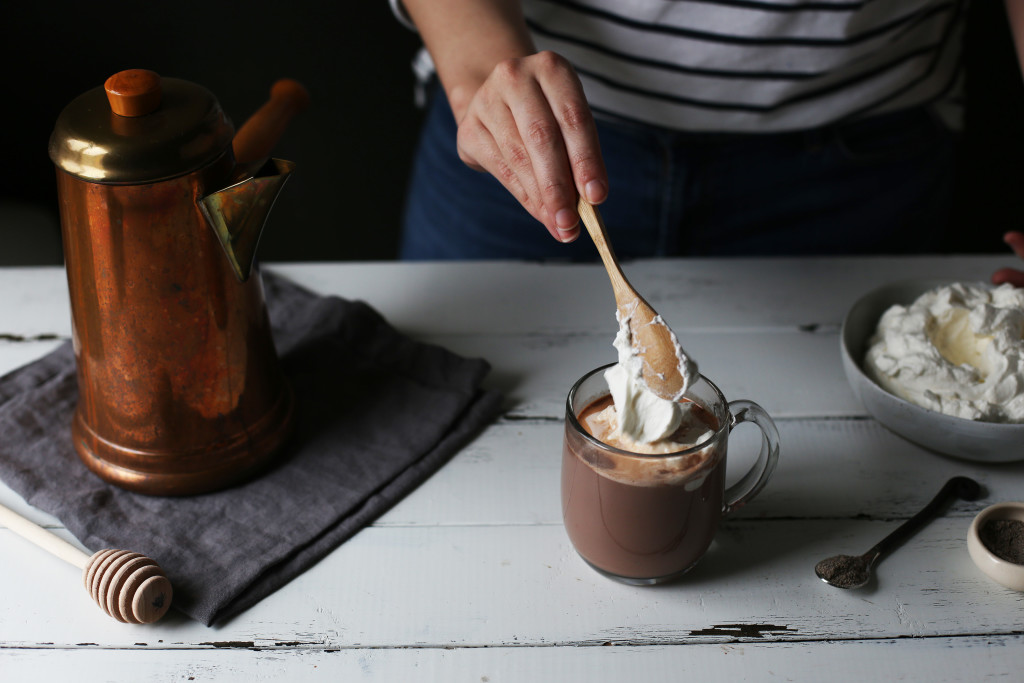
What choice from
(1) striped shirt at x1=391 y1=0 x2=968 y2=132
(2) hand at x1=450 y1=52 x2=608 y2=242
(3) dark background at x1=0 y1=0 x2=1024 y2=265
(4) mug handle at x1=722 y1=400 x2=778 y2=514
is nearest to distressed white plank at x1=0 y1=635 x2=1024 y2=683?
(4) mug handle at x1=722 y1=400 x2=778 y2=514

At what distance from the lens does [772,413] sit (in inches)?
38.4

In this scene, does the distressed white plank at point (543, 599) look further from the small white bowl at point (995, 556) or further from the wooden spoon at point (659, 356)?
the wooden spoon at point (659, 356)

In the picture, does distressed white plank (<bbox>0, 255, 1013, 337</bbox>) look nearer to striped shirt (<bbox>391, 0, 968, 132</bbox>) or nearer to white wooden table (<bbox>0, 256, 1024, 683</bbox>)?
white wooden table (<bbox>0, 256, 1024, 683</bbox>)

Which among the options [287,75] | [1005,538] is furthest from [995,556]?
[287,75]

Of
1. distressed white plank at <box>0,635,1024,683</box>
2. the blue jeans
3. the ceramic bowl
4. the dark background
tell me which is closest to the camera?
distressed white plank at <box>0,635,1024,683</box>

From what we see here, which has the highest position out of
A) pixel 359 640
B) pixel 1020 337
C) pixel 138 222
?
pixel 138 222

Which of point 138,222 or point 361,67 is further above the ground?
point 138,222

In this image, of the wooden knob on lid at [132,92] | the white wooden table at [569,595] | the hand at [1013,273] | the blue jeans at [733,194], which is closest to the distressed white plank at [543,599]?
the white wooden table at [569,595]

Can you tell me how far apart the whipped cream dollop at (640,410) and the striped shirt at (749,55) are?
55 centimetres

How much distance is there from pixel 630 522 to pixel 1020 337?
1.46 feet

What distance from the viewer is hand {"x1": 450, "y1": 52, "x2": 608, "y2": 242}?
2.53ft

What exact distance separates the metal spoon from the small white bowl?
0.04 metres

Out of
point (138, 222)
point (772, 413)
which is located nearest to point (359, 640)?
point (138, 222)

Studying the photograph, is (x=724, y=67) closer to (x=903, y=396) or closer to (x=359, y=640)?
(x=903, y=396)
